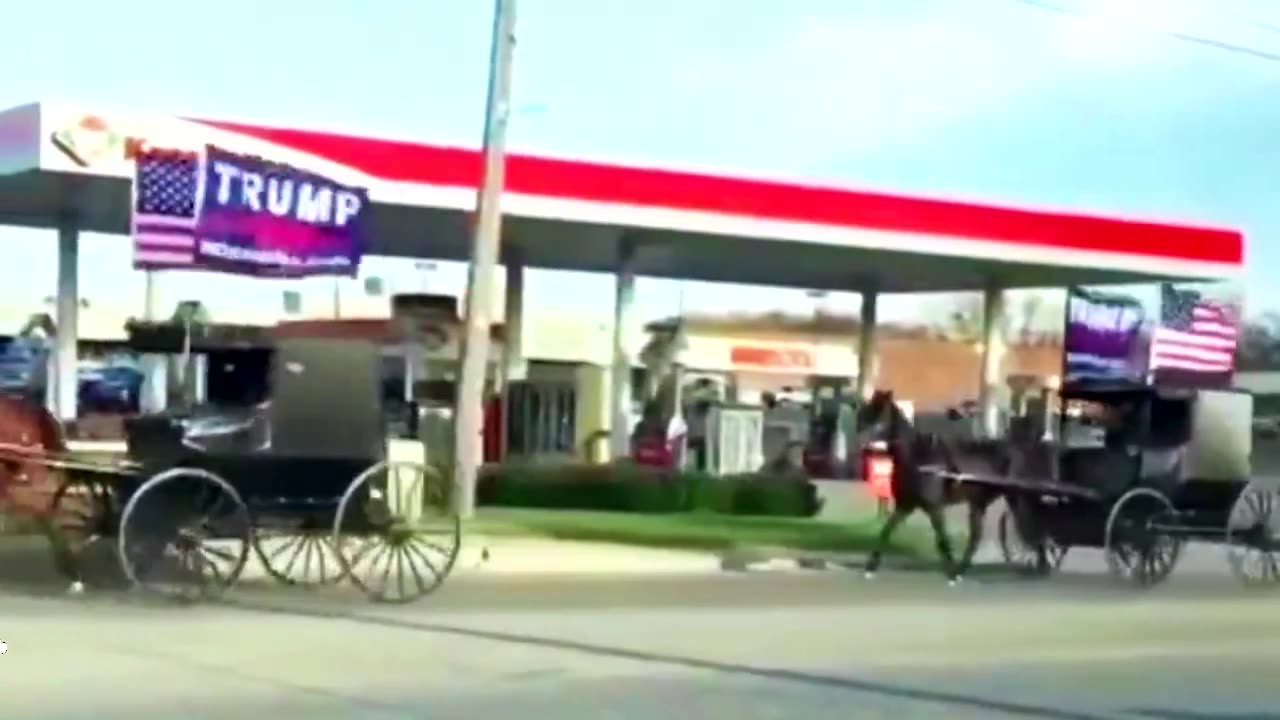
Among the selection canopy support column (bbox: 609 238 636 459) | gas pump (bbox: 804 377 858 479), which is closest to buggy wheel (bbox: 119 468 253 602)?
canopy support column (bbox: 609 238 636 459)

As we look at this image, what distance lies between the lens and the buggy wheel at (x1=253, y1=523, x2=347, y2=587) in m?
21.0

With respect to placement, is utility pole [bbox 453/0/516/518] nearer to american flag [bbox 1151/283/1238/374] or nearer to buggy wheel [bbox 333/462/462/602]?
buggy wheel [bbox 333/462/462/602]

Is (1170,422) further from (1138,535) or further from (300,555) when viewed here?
(300,555)

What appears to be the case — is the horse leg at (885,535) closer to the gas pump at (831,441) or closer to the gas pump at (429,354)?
the gas pump at (429,354)

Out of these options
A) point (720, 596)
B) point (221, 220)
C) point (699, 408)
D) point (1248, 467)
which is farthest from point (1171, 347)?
point (720, 596)

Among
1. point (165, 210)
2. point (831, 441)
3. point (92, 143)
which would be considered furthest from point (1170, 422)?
point (831, 441)

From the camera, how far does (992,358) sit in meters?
51.1

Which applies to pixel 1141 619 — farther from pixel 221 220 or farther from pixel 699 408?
pixel 699 408

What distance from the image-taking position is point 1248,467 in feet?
93.0

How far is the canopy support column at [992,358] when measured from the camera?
49906 millimetres

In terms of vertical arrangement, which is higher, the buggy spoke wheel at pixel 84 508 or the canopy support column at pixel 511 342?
the canopy support column at pixel 511 342

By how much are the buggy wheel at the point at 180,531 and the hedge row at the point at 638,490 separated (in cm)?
1554

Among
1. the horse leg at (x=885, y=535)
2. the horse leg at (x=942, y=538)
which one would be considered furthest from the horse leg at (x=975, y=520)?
the horse leg at (x=885, y=535)

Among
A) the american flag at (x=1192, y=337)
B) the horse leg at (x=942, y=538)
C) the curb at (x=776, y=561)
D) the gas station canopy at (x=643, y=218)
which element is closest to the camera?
the horse leg at (x=942, y=538)
